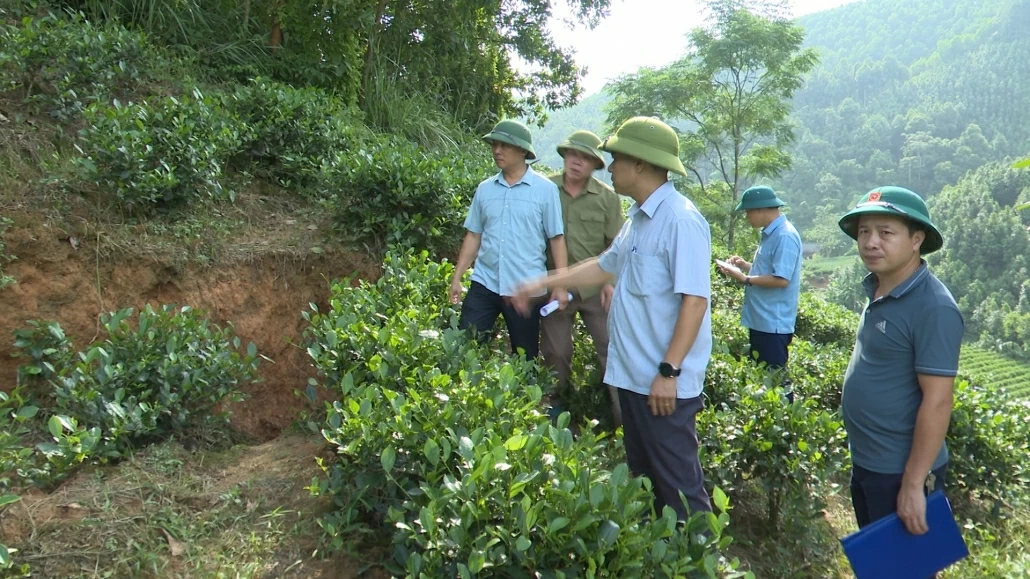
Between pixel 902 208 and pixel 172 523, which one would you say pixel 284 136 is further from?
pixel 902 208

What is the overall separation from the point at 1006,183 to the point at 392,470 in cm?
6246

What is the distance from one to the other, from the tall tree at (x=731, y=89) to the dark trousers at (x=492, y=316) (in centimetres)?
2118

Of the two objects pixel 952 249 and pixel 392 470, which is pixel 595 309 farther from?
pixel 952 249

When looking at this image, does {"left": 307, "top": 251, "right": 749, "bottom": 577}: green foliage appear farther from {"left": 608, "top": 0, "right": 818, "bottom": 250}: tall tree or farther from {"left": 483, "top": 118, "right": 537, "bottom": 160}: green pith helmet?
{"left": 608, "top": 0, "right": 818, "bottom": 250}: tall tree

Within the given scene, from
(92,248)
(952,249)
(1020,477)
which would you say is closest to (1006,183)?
(952,249)

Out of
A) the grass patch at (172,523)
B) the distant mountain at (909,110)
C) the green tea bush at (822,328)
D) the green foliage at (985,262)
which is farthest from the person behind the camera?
the distant mountain at (909,110)

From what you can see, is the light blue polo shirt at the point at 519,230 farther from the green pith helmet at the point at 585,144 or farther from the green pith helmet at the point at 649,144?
the green pith helmet at the point at 649,144

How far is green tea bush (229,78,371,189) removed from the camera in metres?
5.86

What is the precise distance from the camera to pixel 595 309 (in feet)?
13.3

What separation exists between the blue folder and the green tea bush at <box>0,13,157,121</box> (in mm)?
5693

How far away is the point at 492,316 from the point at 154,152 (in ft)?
8.45

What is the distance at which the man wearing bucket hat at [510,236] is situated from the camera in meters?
3.88

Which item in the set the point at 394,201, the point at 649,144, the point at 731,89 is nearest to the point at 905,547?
the point at 649,144

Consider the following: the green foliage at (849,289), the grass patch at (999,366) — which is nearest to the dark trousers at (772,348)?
the green foliage at (849,289)
